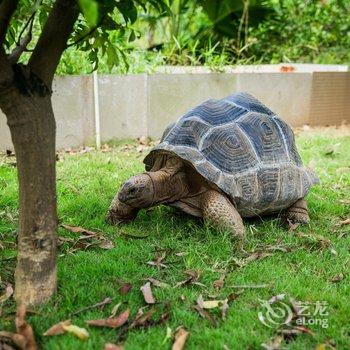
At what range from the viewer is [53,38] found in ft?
7.55

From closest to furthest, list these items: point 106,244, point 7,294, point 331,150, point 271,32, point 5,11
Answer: point 5,11
point 7,294
point 106,244
point 331,150
point 271,32

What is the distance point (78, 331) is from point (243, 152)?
1.90 m

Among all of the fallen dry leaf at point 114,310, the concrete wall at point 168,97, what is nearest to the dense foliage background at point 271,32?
the concrete wall at point 168,97

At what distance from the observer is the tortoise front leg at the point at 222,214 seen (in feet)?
11.4

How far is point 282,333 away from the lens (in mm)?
2326

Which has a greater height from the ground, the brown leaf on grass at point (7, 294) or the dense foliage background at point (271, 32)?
the dense foliage background at point (271, 32)

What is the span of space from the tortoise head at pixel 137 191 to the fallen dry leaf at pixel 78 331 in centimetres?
141

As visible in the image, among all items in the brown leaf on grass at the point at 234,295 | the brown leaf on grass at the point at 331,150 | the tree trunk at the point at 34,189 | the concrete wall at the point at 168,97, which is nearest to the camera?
the tree trunk at the point at 34,189

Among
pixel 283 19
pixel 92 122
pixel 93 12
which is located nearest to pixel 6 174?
pixel 92 122

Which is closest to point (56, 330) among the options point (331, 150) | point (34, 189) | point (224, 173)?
point (34, 189)

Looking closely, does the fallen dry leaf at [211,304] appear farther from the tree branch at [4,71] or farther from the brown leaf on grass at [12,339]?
the tree branch at [4,71]

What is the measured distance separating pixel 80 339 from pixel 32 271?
17.7 inches

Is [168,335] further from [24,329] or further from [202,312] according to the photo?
[24,329]

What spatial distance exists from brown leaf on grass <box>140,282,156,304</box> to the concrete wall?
403cm
